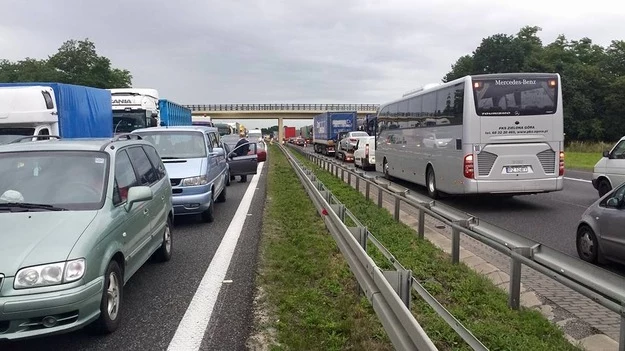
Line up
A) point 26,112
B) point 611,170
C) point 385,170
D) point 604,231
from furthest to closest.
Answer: point 385,170 → point 26,112 → point 611,170 → point 604,231

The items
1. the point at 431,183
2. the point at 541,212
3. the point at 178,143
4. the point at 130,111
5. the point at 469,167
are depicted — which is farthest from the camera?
the point at 130,111

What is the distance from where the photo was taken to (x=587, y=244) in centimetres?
725

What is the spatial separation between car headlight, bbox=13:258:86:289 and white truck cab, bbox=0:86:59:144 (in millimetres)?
9256

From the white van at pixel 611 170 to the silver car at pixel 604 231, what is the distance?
17.0 feet

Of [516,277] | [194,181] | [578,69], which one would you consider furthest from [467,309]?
[578,69]

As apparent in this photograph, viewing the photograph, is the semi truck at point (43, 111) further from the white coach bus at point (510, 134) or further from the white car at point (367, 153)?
the white car at point (367, 153)

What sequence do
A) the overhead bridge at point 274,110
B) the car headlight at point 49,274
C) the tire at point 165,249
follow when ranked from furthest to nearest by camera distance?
the overhead bridge at point 274,110
the tire at point 165,249
the car headlight at point 49,274

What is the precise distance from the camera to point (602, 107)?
58.5 meters

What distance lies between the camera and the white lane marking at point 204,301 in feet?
14.7

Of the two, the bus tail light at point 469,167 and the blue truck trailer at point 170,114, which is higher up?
the blue truck trailer at point 170,114

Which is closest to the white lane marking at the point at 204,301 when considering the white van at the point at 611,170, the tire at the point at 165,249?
the tire at the point at 165,249

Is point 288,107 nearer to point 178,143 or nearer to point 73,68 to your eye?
point 73,68

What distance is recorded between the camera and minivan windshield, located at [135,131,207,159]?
35.2 ft

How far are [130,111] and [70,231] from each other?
1828 centimetres
